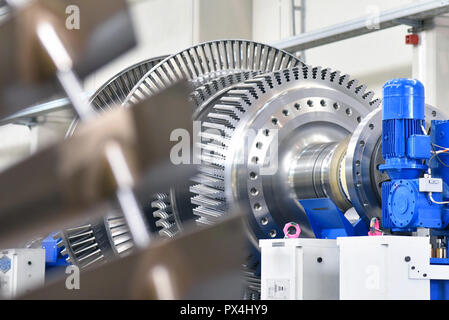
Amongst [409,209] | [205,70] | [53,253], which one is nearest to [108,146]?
[409,209]

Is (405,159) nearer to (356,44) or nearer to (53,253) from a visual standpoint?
(356,44)

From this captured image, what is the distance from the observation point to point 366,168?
8.18 ft

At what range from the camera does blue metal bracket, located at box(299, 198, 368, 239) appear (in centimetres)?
245

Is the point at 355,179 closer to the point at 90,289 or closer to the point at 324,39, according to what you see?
the point at 90,289

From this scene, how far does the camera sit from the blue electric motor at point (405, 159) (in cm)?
234

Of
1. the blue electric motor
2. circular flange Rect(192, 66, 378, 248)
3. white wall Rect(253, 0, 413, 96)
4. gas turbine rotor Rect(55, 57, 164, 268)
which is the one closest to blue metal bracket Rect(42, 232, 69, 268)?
gas turbine rotor Rect(55, 57, 164, 268)

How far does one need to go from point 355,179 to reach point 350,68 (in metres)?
3.85

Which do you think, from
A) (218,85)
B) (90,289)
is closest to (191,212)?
(218,85)

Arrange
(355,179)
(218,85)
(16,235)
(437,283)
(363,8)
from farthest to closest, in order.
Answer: (363,8), (218,85), (355,179), (437,283), (16,235)

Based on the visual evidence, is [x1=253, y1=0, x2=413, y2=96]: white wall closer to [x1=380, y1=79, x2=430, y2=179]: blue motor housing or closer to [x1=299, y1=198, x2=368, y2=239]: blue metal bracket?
[x1=380, y1=79, x2=430, y2=179]: blue motor housing

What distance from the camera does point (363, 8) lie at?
5926 mm

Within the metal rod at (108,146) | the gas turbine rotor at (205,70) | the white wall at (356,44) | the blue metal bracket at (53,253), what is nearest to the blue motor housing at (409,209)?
the gas turbine rotor at (205,70)

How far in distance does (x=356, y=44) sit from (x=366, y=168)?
3759 millimetres

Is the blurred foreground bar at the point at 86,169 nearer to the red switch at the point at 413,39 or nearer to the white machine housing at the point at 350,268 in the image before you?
the white machine housing at the point at 350,268
